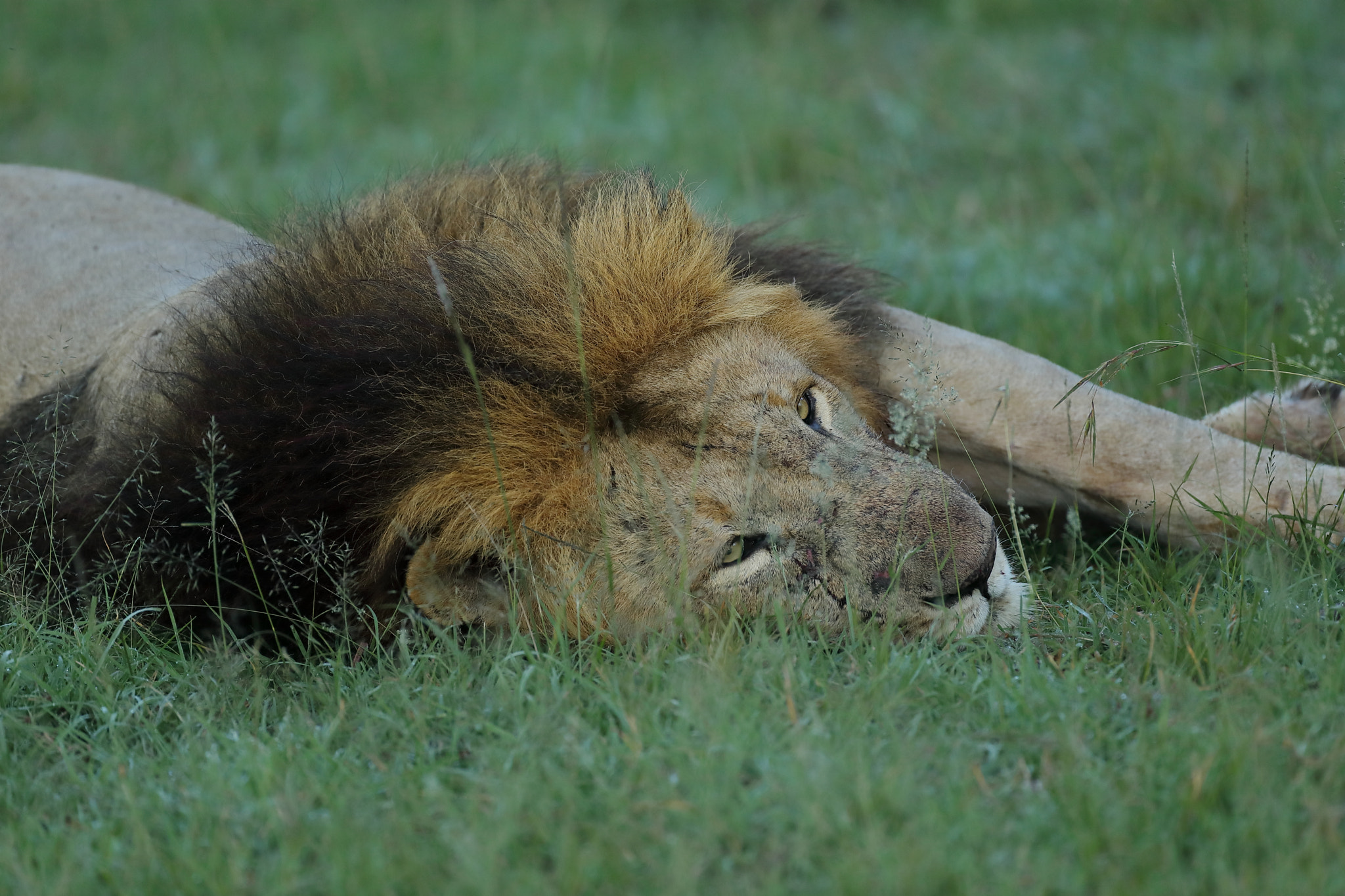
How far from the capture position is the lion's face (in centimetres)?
263

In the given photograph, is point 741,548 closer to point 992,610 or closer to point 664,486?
point 664,486

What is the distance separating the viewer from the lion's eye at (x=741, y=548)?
8.96 ft

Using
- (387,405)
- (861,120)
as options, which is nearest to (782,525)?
(387,405)

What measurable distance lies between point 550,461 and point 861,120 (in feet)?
15.1

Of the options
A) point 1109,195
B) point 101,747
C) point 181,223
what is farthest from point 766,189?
point 101,747

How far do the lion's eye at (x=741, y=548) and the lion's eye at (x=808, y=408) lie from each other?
332 millimetres

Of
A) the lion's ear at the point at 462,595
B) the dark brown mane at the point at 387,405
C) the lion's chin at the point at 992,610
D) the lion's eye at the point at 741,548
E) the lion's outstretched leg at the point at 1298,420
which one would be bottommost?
the lion's outstretched leg at the point at 1298,420

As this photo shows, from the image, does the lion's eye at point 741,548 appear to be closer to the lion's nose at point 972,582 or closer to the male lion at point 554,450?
the male lion at point 554,450

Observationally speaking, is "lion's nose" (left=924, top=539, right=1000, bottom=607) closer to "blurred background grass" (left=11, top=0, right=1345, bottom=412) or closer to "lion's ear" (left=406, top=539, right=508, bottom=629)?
"lion's ear" (left=406, top=539, right=508, bottom=629)

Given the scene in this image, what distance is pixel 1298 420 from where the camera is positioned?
11.4ft

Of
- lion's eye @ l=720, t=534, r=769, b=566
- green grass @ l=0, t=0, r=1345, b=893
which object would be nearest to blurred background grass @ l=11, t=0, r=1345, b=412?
green grass @ l=0, t=0, r=1345, b=893

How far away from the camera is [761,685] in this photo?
240 cm

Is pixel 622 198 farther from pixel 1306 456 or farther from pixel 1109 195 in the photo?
pixel 1109 195

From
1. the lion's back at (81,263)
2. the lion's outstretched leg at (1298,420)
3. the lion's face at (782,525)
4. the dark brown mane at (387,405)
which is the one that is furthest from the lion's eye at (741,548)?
the lion's back at (81,263)
